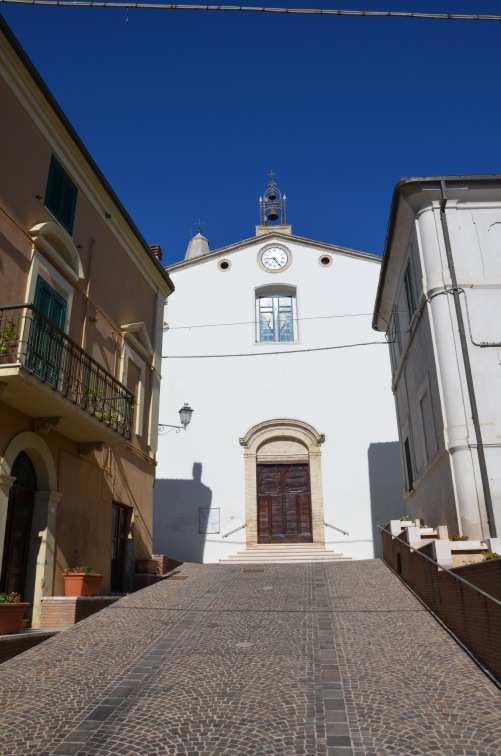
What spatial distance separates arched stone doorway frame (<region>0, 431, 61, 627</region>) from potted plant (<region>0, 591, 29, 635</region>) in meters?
1.18

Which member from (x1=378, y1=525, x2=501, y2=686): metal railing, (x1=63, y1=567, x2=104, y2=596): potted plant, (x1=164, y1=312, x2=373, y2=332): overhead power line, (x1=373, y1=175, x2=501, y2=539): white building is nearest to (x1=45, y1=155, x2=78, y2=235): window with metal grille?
(x1=63, y1=567, x2=104, y2=596): potted plant

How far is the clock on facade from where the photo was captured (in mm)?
24703

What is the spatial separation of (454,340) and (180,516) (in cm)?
1234

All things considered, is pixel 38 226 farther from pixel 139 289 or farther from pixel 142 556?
pixel 142 556

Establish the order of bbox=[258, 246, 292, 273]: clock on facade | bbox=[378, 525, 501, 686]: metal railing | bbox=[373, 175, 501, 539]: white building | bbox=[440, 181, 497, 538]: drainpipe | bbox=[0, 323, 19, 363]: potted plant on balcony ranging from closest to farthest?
bbox=[378, 525, 501, 686]: metal railing
bbox=[0, 323, 19, 363]: potted plant on balcony
bbox=[440, 181, 497, 538]: drainpipe
bbox=[373, 175, 501, 539]: white building
bbox=[258, 246, 292, 273]: clock on facade

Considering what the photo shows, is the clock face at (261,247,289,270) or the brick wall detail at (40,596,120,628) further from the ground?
the clock face at (261,247,289,270)

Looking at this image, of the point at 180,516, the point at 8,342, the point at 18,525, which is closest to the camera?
the point at 8,342

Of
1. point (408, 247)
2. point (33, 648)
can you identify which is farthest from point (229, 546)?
point (33, 648)

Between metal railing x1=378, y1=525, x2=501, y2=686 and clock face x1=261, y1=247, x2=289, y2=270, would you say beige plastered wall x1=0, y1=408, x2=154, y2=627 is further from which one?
clock face x1=261, y1=247, x2=289, y2=270

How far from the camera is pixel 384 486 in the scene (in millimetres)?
20844

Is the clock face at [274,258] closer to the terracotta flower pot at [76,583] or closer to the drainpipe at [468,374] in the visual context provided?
the drainpipe at [468,374]

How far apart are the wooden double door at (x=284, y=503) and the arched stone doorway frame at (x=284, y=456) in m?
0.31

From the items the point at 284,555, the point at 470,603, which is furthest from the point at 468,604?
the point at 284,555

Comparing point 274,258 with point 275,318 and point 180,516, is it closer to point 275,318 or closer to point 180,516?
point 275,318
